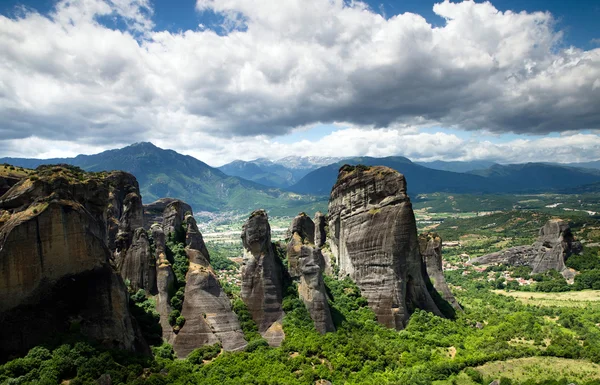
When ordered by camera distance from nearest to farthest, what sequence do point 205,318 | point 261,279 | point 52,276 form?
1. point 52,276
2. point 205,318
3. point 261,279

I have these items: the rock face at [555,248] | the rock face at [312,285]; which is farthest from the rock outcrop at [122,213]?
the rock face at [555,248]

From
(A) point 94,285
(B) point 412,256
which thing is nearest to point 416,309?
(B) point 412,256

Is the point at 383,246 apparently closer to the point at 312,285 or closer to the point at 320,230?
the point at 312,285

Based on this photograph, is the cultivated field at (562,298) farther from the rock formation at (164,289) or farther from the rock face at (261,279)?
the rock formation at (164,289)

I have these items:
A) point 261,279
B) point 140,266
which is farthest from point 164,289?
point 261,279

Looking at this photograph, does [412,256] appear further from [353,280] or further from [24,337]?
[24,337]

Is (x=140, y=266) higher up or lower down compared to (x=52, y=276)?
lower down
